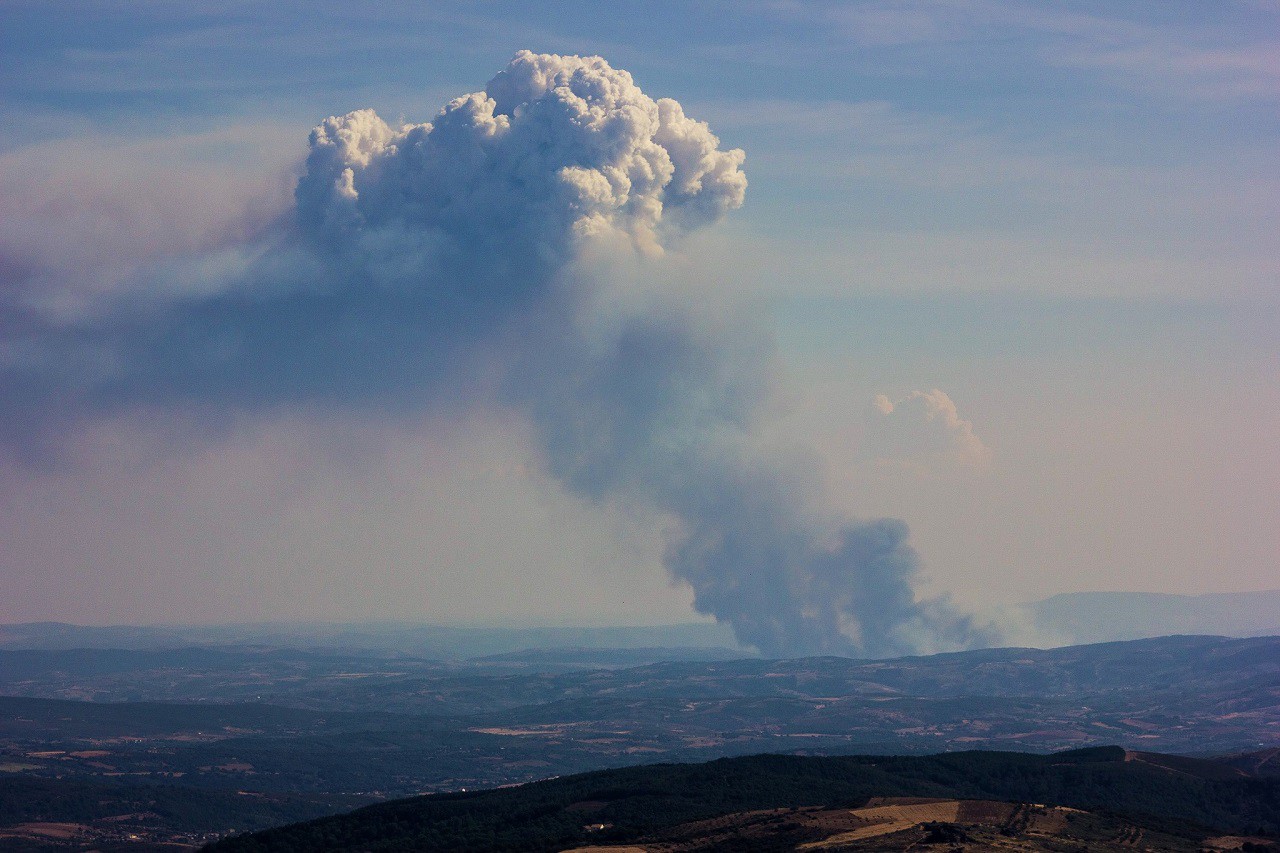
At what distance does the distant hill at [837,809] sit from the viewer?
116 metres

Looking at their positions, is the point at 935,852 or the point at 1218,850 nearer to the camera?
the point at 935,852

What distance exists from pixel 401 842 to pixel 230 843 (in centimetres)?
2057

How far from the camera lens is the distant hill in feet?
379

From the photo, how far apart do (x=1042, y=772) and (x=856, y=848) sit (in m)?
68.3

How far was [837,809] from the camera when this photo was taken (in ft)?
419

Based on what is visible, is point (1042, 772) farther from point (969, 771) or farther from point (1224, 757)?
point (1224, 757)

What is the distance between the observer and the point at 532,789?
168875 millimetres

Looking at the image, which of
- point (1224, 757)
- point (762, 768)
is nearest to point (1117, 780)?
point (1224, 757)

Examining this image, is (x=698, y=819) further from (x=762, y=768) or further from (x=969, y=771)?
(x=969, y=771)

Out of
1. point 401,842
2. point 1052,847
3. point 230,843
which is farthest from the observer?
point 230,843

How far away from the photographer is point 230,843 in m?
147

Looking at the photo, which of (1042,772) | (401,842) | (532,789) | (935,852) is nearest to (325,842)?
(401,842)

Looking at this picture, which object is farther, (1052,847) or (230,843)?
(230,843)

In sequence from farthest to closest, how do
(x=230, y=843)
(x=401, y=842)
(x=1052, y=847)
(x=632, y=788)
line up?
1. (x=632, y=788)
2. (x=230, y=843)
3. (x=401, y=842)
4. (x=1052, y=847)
